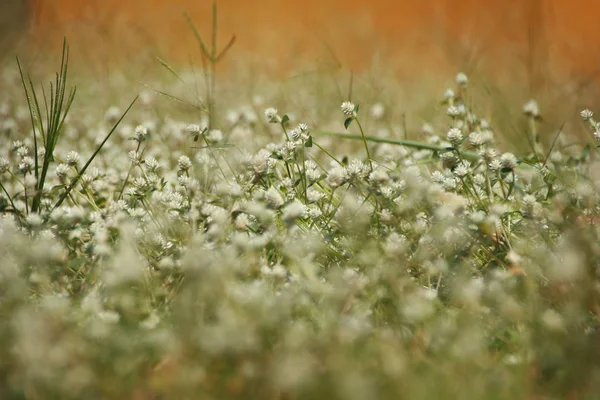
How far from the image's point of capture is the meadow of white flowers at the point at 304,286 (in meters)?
1.18

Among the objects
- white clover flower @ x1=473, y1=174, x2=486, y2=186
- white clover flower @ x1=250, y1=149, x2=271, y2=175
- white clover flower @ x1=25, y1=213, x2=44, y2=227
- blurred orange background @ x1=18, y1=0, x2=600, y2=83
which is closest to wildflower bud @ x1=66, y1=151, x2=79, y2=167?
white clover flower @ x1=25, y1=213, x2=44, y2=227

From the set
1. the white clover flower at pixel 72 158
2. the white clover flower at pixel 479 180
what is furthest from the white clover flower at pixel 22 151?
the white clover flower at pixel 479 180

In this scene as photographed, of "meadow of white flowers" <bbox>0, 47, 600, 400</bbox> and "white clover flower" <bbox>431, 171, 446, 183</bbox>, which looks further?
"white clover flower" <bbox>431, 171, 446, 183</bbox>

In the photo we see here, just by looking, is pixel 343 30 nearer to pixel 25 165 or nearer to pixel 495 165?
pixel 495 165

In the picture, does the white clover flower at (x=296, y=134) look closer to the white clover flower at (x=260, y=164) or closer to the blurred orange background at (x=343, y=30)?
the white clover flower at (x=260, y=164)

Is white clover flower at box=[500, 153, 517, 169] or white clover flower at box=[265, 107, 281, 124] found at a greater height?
white clover flower at box=[265, 107, 281, 124]

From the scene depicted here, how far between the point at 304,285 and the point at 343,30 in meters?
4.25

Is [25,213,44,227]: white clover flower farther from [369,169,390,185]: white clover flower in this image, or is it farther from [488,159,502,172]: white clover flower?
[488,159,502,172]: white clover flower

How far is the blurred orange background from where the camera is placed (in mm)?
4633

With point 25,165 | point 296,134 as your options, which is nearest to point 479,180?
point 296,134

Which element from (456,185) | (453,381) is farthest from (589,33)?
(453,381)

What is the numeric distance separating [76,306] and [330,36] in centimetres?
434

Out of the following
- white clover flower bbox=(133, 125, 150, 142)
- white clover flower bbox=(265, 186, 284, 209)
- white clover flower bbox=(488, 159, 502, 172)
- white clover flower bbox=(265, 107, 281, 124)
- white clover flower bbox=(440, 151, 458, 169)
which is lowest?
white clover flower bbox=(265, 186, 284, 209)

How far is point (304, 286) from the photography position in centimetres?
157
